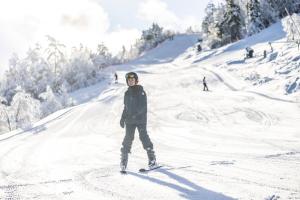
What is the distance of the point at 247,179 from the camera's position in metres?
6.08

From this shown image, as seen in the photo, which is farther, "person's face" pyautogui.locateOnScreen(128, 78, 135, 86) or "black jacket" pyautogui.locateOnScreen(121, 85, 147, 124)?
"black jacket" pyautogui.locateOnScreen(121, 85, 147, 124)

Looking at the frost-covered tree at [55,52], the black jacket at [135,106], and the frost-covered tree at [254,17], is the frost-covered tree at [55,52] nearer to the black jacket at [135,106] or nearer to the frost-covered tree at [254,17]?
the frost-covered tree at [254,17]

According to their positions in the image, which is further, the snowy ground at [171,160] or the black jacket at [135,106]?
the black jacket at [135,106]

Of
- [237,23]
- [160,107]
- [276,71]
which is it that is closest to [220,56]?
[237,23]

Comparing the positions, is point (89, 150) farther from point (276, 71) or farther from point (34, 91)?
point (34, 91)

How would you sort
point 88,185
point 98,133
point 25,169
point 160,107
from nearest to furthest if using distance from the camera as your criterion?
point 88,185 < point 25,169 < point 98,133 < point 160,107

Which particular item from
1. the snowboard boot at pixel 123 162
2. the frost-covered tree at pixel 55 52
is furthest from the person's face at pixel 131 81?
the frost-covered tree at pixel 55 52

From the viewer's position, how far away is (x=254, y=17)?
75.5 m

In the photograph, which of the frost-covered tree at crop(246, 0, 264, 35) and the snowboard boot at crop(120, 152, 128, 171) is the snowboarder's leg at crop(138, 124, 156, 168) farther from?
the frost-covered tree at crop(246, 0, 264, 35)

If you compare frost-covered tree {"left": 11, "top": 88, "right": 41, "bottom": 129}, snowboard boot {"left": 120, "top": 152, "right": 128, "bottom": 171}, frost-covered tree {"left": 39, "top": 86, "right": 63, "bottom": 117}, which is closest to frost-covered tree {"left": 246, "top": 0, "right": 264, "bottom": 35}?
frost-covered tree {"left": 39, "top": 86, "right": 63, "bottom": 117}

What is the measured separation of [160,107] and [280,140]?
1490 cm

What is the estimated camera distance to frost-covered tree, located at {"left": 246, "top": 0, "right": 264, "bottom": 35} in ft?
245

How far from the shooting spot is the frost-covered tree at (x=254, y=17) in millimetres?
74688

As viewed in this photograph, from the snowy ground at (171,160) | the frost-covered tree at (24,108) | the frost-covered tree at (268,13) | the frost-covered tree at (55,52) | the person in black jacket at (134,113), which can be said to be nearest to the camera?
the snowy ground at (171,160)
